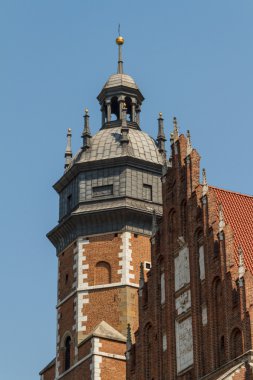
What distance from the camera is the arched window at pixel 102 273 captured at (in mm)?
47219

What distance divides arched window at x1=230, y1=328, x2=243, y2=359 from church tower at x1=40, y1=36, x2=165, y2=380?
13.6m

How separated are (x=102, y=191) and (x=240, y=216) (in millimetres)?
13740

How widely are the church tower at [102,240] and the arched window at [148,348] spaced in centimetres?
857

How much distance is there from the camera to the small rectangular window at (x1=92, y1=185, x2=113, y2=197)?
48594 mm

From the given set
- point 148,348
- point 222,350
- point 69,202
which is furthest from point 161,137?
point 222,350

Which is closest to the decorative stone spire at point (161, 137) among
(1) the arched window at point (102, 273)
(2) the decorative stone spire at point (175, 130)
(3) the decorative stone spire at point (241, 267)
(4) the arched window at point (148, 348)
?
(1) the arched window at point (102, 273)

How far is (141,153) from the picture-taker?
163ft

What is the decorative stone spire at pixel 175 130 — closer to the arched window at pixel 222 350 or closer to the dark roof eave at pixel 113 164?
the arched window at pixel 222 350

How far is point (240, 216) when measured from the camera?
35719 millimetres

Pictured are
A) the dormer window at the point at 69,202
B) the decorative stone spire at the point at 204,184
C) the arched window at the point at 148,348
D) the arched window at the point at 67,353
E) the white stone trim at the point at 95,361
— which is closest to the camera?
the decorative stone spire at the point at 204,184

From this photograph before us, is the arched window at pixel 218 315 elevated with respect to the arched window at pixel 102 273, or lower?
lower

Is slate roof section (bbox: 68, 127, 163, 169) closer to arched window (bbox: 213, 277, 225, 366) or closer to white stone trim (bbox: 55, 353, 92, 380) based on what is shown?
white stone trim (bbox: 55, 353, 92, 380)

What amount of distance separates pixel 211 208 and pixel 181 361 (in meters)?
4.70

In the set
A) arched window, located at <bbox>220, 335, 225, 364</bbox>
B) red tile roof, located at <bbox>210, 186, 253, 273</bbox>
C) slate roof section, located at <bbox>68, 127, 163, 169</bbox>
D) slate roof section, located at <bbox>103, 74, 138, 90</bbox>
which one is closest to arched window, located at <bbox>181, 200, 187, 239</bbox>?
red tile roof, located at <bbox>210, 186, 253, 273</bbox>
